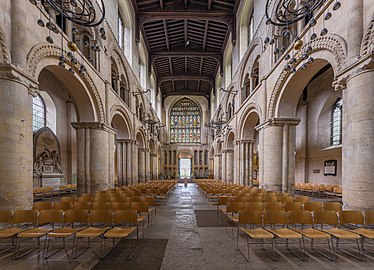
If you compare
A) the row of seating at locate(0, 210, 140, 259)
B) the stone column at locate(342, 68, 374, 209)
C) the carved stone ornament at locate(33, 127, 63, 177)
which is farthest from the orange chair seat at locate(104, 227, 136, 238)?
the carved stone ornament at locate(33, 127, 63, 177)

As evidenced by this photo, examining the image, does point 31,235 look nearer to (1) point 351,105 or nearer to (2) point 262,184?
(1) point 351,105

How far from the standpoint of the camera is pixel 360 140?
556 cm

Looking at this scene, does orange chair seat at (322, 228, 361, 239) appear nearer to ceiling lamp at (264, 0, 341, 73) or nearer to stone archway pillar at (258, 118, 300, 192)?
ceiling lamp at (264, 0, 341, 73)

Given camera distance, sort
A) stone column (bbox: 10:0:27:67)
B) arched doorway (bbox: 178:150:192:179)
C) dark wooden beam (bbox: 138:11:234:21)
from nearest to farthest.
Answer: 1. stone column (bbox: 10:0:27:67)
2. dark wooden beam (bbox: 138:11:234:21)
3. arched doorway (bbox: 178:150:192:179)

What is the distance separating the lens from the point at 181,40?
2494 centimetres

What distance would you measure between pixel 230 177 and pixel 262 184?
9.38 metres

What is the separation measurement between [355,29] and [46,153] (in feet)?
55.4

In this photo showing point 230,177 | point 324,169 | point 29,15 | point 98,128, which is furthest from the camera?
point 230,177

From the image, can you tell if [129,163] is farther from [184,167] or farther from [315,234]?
[184,167]

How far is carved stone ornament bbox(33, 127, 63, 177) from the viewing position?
14.9 m

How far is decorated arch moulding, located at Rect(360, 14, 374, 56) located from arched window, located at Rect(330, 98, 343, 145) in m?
11.5

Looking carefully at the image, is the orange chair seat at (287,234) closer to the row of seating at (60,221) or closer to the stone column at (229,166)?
the row of seating at (60,221)

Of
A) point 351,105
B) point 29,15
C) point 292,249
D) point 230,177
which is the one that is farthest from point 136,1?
point 292,249

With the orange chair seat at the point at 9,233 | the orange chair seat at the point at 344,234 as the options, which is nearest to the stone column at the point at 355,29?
the orange chair seat at the point at 344,234
